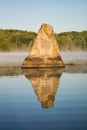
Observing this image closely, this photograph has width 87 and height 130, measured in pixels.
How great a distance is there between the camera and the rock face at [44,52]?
189 ft

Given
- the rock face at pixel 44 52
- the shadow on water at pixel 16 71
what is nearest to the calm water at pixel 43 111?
the shadow on water at pixel 16 71

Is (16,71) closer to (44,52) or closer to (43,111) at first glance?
(44,52)

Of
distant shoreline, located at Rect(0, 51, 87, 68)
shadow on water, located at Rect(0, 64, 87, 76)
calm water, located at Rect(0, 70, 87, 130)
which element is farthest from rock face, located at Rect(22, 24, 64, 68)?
calm water, located at Rect(0, 70, 87, 130)

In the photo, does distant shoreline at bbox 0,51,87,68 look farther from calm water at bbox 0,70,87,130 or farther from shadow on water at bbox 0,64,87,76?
calm water at bbox 0,70,87,130

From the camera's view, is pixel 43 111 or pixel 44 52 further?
pixel 44 52

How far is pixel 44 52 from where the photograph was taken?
191 feet

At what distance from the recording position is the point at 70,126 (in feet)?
51.0

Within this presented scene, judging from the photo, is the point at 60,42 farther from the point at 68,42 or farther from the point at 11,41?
the point at 11,41

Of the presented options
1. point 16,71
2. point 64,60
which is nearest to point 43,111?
point 16,71

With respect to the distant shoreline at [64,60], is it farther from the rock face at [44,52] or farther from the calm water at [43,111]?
the calm water at [43,111]

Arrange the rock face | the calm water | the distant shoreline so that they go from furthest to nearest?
the distant shoreline < the rock face < the calm water

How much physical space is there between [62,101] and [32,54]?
3497cm

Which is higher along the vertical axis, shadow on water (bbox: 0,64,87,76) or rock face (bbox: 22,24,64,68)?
rock face (bbox: 22,24,64,68)

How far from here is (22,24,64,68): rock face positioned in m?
57.7
